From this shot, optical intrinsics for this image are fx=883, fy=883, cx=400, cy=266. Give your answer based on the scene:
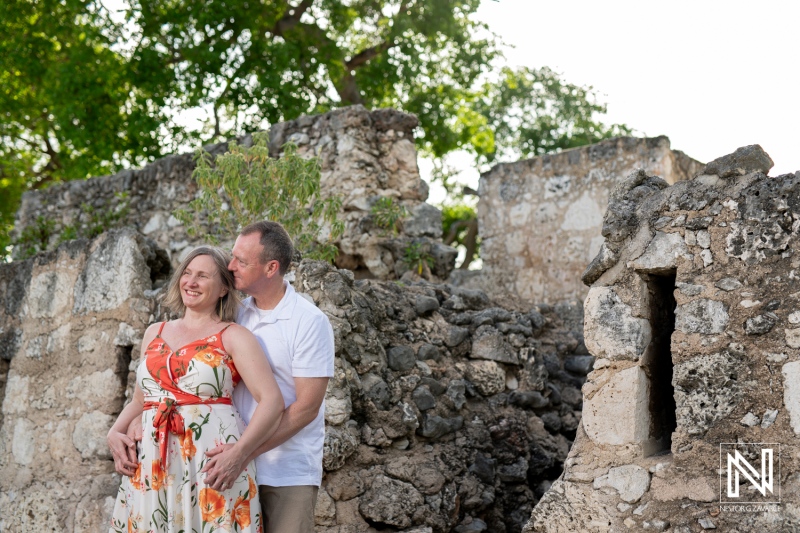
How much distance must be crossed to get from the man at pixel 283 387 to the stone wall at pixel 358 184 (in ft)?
12.0

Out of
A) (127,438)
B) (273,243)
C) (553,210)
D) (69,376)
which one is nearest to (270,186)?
(69,376)

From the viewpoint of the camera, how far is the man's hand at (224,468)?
9.34ft

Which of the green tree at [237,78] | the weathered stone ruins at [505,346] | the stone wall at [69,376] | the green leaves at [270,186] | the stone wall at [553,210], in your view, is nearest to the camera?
the weathered stone ruins at [505,346]

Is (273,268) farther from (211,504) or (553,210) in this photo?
(553,210)

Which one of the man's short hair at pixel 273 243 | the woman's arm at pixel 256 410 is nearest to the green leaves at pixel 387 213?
the man's short hair at pixel 273 243

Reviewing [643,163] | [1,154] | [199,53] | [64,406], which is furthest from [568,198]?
[1,154]

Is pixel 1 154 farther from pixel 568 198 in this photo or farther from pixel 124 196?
pixel 568 198

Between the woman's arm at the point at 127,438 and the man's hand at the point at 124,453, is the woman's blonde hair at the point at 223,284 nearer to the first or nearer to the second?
A: the woman's arm at the point at 127,438

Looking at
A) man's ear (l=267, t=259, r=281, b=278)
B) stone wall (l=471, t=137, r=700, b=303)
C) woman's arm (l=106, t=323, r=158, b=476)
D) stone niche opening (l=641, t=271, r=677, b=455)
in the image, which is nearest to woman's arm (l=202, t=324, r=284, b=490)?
man's ear (l=267, t=259, r=281, b=278)

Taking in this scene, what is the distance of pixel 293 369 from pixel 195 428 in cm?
38

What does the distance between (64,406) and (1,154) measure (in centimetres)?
1005

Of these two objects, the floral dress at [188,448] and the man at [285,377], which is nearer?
the floral dress at [188,448]

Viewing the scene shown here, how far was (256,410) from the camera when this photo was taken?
9.55ft

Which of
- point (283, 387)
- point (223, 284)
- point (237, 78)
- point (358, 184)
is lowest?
point (283, 387)
